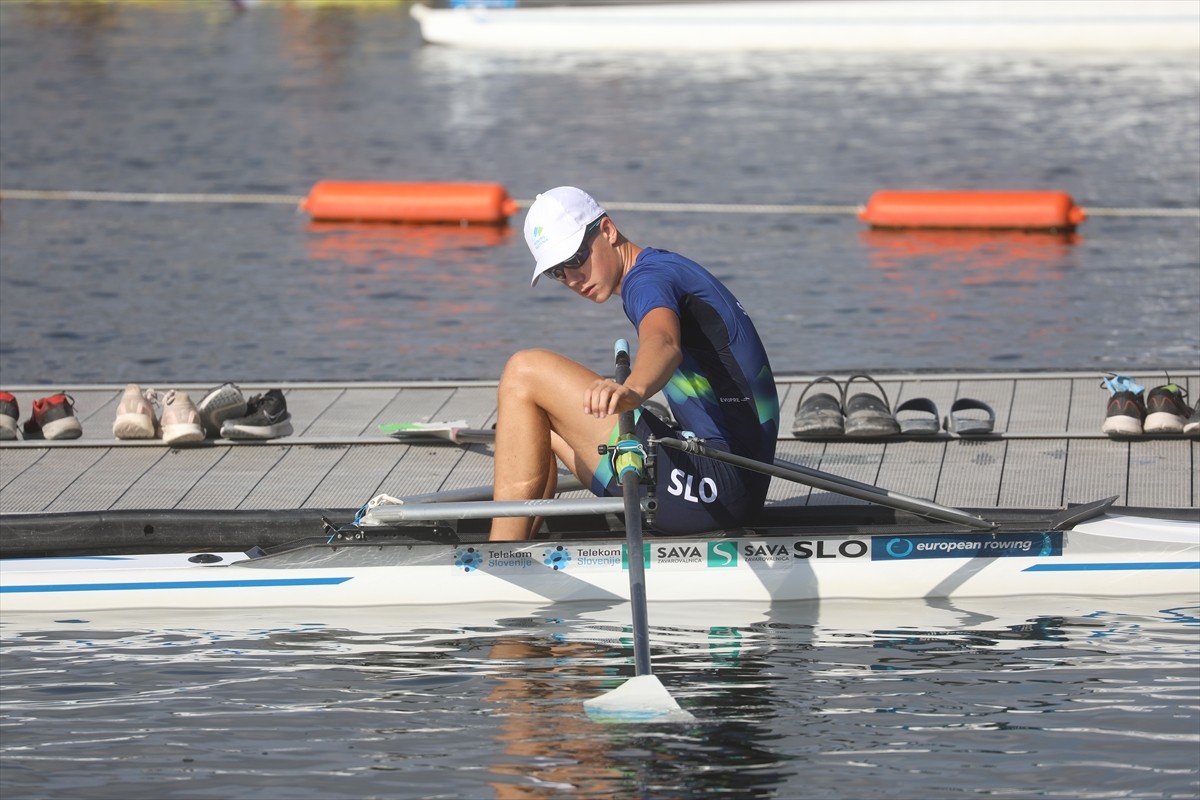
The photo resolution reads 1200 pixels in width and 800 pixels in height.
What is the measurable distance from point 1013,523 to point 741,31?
27715mm

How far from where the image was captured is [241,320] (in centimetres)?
1408

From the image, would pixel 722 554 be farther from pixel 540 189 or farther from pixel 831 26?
pixel 831 26

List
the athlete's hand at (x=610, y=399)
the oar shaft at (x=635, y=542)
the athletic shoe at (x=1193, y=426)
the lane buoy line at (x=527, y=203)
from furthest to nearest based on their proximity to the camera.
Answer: the lane buoy line at (x=527, y=203), the athletic shoe at (x=1193, y=426), the oar shaft at (x=635, y=542), the athlete's hand at (x=610, y=399)

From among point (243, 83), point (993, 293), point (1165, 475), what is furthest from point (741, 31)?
point (1165, 475)

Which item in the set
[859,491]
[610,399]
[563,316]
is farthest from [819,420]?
[563,316]

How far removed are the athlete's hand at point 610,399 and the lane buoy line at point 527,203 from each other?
1186cm

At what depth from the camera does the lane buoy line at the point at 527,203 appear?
16938 millimetres

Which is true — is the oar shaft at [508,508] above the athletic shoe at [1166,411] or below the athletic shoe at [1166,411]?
below

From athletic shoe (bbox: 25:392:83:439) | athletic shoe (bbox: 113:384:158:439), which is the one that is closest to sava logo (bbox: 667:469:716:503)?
athletic shoe (bbox: 113:384:158:439)

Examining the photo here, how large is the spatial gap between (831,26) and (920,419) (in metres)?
26.0

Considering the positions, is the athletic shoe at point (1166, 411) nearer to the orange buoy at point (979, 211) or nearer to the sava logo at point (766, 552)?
the sava logo at point (766, 552)

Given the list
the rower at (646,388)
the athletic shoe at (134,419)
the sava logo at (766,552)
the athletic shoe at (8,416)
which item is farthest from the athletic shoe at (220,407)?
the sava logo at (766,552)

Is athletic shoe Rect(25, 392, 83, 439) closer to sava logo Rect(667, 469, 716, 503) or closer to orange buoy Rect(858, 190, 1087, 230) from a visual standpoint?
sava logo Rect(667, 469, 716, 503)

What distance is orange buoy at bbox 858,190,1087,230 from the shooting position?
16469 mm
